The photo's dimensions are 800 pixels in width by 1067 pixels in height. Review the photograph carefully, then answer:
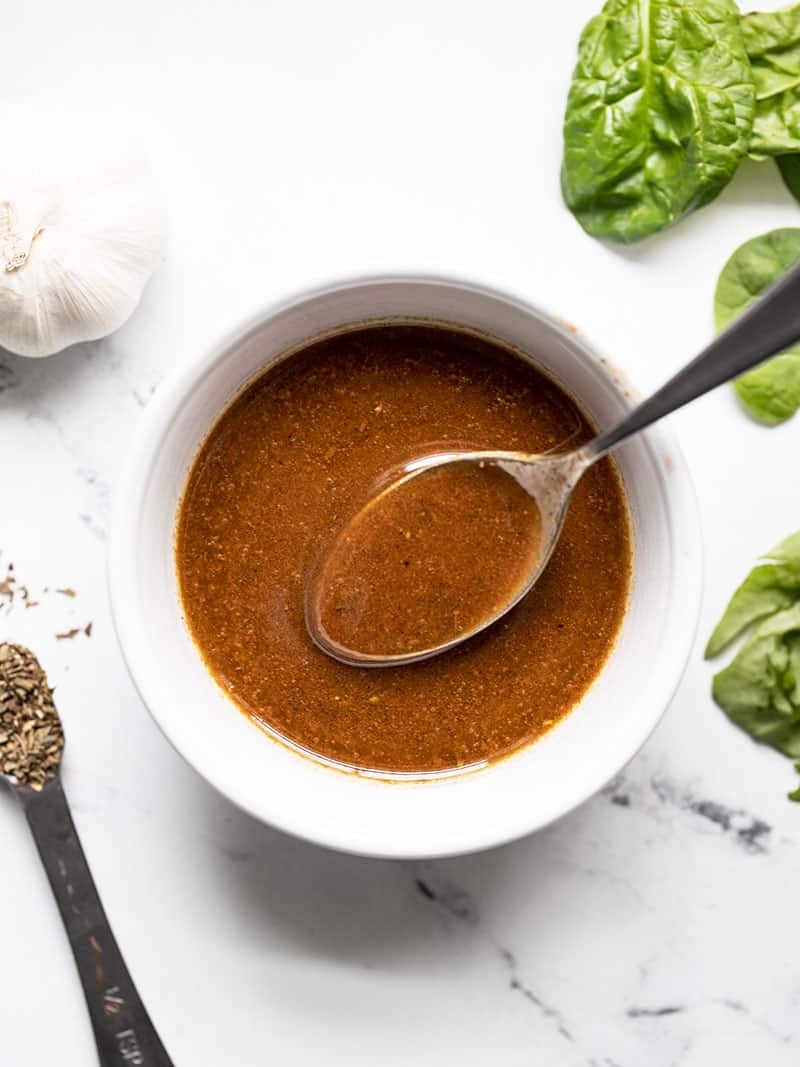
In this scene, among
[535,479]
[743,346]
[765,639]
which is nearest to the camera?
[743,346]

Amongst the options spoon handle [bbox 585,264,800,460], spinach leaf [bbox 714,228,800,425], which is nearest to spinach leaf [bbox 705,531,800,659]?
spinach leaf [bbox 714,228,800,425]

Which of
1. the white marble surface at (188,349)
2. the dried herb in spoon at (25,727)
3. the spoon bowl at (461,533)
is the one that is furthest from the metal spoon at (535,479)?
the dried herb in spoon at (25,727)

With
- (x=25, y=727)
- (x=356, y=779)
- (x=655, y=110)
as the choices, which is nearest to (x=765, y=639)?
(x=356, y=779)

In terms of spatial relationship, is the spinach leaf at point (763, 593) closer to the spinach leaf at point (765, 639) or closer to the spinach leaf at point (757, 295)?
the spinach leaf at point (765, 639)

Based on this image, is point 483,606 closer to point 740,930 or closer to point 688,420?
point 688,420

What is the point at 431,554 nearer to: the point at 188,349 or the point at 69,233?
the point at 188,349
